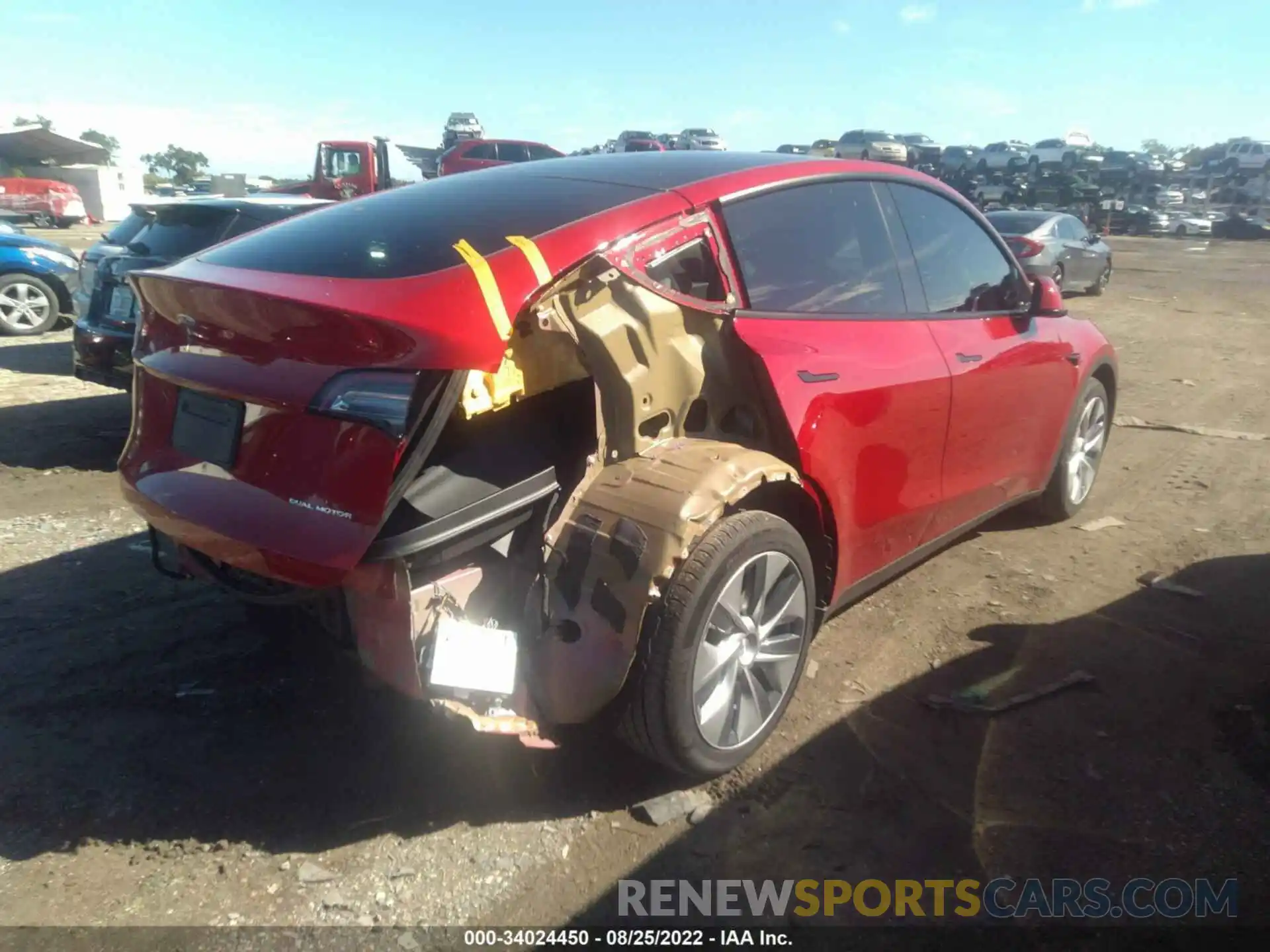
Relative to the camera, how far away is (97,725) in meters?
3.09

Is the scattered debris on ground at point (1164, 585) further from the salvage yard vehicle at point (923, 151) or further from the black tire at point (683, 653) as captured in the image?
the salvage yard vehicle at point (923, 151)

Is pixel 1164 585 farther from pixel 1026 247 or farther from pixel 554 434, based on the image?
pixel 1026 247

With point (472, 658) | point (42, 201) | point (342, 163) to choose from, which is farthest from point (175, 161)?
point (472, 658)

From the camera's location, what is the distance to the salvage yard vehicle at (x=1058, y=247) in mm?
14938

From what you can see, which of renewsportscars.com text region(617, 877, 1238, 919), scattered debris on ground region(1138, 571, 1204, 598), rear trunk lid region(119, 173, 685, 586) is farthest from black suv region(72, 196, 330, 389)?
scattered debris on ground region(1138, 571, 1204, 598)

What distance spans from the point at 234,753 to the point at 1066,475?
4089mm

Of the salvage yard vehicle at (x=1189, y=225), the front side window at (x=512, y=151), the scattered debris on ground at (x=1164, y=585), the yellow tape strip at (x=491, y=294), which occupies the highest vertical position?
the front side window at (x=512, y=151)

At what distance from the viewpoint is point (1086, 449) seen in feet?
16.9

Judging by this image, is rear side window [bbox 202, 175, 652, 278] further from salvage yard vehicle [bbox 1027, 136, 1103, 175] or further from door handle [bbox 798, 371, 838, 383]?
salvage yard vehicle [bbox 1027, 136, 1103, 175]

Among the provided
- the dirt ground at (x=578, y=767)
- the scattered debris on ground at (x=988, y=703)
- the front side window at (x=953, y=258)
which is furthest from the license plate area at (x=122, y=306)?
the scattered debris on ground at (x=988, y=703)

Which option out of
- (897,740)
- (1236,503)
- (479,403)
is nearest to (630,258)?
(479,403)

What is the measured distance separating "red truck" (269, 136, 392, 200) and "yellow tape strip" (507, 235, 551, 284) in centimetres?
1590

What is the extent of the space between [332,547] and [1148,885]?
228cm

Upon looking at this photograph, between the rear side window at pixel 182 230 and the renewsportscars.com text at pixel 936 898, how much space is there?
18.8 ft
